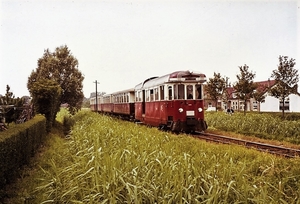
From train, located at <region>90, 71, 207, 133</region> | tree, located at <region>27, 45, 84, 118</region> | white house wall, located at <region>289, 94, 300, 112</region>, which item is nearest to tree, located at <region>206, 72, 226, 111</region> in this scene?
white house wall, located at <region>289, 94, 300, 112</region>

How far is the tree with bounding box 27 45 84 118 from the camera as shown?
28294mm

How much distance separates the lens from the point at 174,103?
13570 millimetres

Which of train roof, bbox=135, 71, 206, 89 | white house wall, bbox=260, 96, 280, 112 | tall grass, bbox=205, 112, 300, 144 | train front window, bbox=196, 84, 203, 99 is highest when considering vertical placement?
train roof, bbox=135, 71, 206, 89

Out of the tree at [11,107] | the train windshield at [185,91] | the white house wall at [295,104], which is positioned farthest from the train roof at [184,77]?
the white house wall at [295,104]

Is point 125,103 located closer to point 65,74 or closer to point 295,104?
point 65,74

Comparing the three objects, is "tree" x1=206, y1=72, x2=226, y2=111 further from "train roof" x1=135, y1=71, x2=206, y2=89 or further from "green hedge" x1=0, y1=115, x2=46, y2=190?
"green hedge" x1=0, y1=115, x2=46, y2=190

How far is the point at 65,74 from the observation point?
95.1ft

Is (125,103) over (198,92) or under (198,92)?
under

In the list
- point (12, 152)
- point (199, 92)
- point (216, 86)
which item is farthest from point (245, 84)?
Result: point (12, 152)

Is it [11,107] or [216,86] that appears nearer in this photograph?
[11,107]

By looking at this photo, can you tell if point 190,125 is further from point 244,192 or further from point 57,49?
point 57,49

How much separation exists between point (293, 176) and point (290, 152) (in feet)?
14.4

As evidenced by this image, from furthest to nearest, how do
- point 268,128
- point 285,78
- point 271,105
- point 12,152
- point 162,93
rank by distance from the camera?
point 271,105 → point 285,78 → point 268,128 → point 162,93 → point 12,152

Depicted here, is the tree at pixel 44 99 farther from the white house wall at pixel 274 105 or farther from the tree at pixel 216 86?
the white house wall at pixel 274 105
